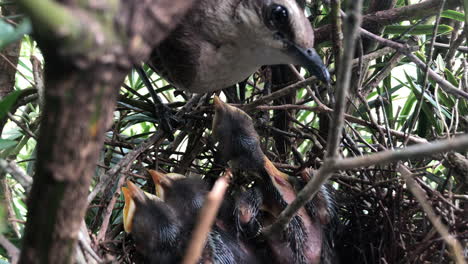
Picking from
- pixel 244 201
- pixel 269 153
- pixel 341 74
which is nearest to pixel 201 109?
pixel 269 153

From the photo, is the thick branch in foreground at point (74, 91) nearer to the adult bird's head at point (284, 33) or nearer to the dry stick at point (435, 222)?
the dry stick at point (435, 222)

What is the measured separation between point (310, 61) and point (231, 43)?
21cm

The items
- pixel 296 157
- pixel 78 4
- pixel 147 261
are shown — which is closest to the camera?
pixel 78 4

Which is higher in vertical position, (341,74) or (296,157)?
(341,74)

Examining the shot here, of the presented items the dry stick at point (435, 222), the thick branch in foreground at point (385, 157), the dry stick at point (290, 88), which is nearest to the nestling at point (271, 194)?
the dry stick at point (290, 88)

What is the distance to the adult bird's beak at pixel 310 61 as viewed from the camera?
1009 millimetres

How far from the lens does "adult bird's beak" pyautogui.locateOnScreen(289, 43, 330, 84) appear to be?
101 cm

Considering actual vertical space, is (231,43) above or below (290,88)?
above

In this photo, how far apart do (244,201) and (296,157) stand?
26cm

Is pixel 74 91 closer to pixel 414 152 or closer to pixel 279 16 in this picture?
pixel 414 152

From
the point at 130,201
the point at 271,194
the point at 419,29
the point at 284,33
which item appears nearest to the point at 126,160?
the point at 130,201

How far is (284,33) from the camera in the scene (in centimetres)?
103

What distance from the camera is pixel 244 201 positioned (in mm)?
1023

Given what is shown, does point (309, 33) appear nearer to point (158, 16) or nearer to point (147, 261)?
point (147, 261)
